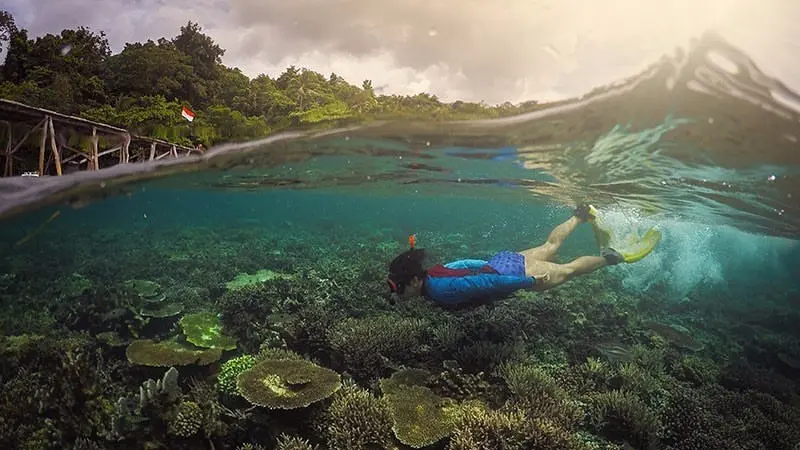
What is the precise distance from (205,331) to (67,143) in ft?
14.9

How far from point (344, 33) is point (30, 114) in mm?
5454

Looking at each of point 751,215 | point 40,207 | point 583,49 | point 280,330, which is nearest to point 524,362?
point 280,330

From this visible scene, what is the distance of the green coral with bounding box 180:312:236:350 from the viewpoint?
809 centimetres

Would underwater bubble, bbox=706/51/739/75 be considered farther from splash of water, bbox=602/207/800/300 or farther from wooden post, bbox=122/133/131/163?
wooden post, bbox=122/133/131/163

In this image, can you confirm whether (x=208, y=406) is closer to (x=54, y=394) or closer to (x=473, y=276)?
(x=54, y=394)

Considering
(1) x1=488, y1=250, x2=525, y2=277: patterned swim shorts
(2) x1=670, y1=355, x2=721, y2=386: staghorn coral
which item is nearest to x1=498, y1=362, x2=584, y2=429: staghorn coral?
(1) x1=488, y1=250, x2=525, y2=277: patterned swim shorts

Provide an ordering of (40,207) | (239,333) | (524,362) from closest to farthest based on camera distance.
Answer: (524,362)
(239,333)
(40,207)

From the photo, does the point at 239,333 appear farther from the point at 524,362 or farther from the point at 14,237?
the point at 14,237

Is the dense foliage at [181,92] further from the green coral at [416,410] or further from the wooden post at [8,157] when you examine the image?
the green coral at [416,410]

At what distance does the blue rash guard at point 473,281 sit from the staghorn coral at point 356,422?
2.23m

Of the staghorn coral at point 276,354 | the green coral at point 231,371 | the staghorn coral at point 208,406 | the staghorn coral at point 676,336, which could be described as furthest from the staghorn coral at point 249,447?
the staghorn coral at point 676,336

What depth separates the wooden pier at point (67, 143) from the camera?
720 cm

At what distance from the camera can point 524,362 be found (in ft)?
27.1

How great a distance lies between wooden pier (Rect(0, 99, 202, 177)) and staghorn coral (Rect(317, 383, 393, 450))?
580cm
